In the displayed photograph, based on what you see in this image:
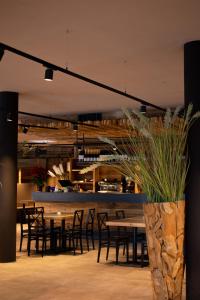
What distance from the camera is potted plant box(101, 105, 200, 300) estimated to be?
4.61m

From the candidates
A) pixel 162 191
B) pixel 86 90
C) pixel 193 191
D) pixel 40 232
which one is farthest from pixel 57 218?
pixel 162 191

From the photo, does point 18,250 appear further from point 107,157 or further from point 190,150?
point 107,157

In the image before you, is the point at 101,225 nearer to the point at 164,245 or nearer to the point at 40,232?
the point at 40,232

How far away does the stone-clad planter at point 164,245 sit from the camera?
183 inches

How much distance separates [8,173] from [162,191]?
5361 millimetres

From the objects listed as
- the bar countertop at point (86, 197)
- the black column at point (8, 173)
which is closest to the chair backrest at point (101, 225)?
the bar countertop at point (86, 197)

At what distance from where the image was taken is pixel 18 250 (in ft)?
35.6

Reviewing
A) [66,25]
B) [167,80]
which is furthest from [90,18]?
[167,80]

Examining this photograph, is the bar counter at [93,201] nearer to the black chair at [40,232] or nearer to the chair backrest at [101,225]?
the chair backrest at [101,225]

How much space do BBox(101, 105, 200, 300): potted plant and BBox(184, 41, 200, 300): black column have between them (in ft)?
3.74

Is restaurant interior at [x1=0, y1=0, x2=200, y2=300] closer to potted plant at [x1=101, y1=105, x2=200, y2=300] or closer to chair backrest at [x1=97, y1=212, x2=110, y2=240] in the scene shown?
chair backrest at [x1=97, y1=212, x2=110, y2=240]

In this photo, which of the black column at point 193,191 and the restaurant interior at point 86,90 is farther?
the black column at point 193,191

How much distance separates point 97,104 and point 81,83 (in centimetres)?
253

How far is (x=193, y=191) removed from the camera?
5906 mm
